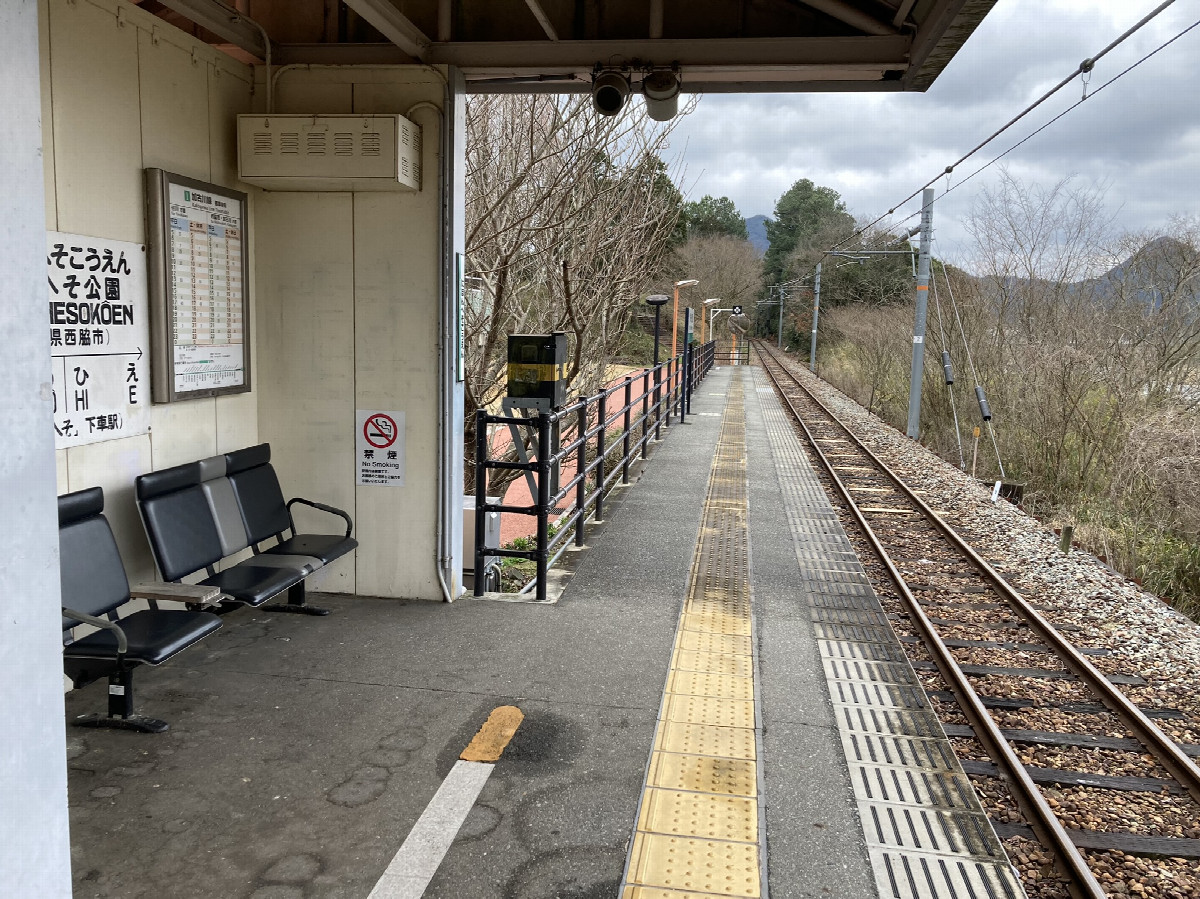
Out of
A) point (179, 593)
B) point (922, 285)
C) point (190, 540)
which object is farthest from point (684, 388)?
point (179, 593)

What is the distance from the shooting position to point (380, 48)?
5168 mm

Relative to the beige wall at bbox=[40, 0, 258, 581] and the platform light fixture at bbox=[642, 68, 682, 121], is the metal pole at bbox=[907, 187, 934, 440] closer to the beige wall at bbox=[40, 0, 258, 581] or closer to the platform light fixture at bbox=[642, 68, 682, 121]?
the platform light fixture at bbox=[642, 68, 682, 121]

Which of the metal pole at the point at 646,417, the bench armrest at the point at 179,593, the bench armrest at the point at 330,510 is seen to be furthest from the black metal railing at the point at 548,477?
the bench armrest at the point at 179,593

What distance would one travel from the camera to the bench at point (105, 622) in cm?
347

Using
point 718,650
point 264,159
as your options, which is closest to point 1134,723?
point 718,650

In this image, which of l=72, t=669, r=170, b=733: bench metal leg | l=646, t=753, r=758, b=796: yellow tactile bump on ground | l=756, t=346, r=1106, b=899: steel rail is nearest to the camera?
l=756, t=346, r=1106, b=899: steel rail

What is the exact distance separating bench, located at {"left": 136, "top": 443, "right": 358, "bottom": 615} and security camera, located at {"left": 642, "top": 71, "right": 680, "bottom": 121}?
294 cm

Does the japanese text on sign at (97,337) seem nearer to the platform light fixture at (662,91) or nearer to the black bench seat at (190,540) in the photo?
the black bench seat at (190,540)

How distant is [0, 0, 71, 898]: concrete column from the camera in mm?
1534

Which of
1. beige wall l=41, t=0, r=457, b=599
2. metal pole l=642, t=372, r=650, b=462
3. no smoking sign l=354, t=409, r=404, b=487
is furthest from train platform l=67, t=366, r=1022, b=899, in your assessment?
metal pole l=642, t=372, r=650, b=462

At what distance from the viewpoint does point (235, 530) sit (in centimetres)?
487

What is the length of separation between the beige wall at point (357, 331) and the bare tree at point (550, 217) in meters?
1.75

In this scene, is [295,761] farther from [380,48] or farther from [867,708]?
[380,48]

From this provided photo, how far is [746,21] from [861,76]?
75 centimetres
